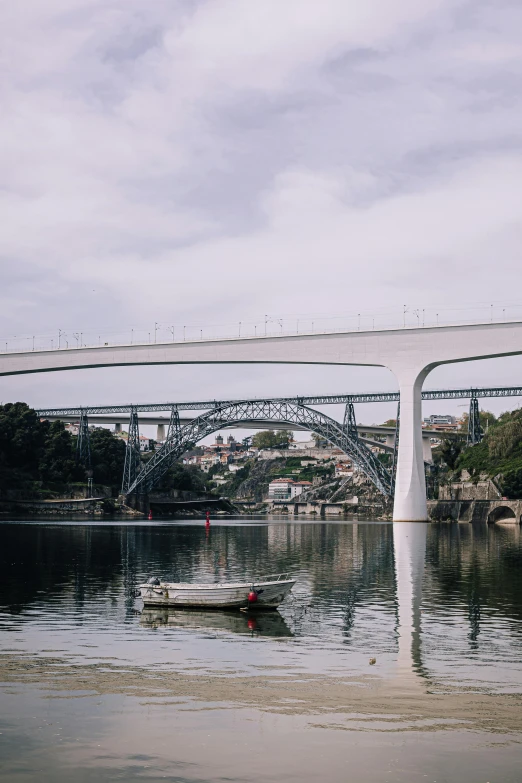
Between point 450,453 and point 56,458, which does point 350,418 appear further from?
point 56,458

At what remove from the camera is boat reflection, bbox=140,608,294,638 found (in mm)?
18484

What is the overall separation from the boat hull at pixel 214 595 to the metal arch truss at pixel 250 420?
73.8 meters

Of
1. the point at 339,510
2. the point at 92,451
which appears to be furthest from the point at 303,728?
the point at 339,510

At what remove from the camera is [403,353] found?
6644cm

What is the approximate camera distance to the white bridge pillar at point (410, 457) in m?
64.5

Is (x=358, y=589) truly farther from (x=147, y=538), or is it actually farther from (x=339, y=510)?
(x=339, y=510)

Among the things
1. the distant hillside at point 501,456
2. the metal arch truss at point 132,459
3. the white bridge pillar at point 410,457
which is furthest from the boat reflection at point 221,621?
the metal arch truss at point 132,459

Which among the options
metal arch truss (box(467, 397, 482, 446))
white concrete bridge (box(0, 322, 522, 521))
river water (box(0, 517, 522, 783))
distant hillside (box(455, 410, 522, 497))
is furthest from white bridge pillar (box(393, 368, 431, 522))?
metal arch truss (box(467, 397, 482, 446))

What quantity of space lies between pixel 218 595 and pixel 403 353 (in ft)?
156

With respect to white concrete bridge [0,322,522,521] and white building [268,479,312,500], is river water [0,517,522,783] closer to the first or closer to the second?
white concrete bridge [0,322,522,521]

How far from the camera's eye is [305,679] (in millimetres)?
13438

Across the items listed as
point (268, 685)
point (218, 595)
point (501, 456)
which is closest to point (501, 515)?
point (501, 456)

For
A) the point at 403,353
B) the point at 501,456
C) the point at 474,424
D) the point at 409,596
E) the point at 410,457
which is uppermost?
Answer: the point at 403,353

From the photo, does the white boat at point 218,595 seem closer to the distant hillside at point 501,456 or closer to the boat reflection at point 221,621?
the boat reflection at point 221,621
